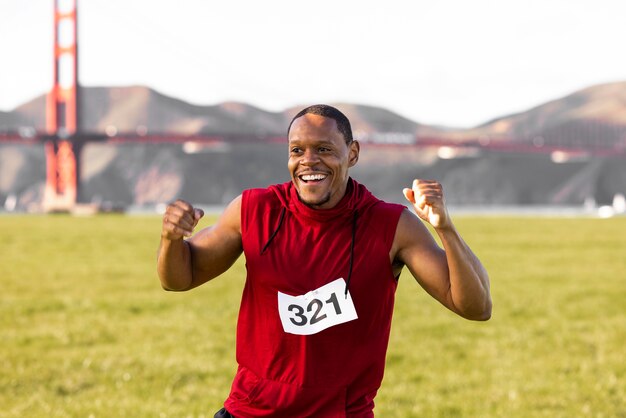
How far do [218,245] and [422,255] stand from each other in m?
0.81

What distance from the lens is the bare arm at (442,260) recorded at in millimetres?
3646

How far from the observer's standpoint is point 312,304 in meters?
3.70

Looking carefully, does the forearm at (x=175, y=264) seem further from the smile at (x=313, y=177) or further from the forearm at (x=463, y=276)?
the forearm at (x=463, y=276)

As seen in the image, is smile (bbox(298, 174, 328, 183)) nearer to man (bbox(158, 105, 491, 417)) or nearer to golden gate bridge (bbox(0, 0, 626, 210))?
man (bbox(158, 105, 491, 417))

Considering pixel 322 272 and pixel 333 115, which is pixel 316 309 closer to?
pixel 322 272

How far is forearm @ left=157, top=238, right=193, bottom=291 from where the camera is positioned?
380 centimetres

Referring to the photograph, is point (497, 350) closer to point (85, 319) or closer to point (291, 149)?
point (85, 319)

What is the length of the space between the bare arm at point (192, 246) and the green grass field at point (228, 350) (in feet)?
11.6

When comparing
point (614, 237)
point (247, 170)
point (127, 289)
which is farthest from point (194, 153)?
point (127, 289)

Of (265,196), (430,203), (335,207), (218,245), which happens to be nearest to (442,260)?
(430,203)

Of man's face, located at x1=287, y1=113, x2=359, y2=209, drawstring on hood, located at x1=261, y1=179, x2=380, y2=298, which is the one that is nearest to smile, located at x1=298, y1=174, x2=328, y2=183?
man's face, located at x1=287, y1=113, x2=359, y2=209

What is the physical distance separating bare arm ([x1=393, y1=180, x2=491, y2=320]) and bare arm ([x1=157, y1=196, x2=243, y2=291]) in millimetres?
660

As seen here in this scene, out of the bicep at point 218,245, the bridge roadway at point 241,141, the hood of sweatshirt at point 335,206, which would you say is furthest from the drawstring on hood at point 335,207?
the bridge roadway at point 241,141

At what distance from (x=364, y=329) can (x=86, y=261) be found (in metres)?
→ 20.3
